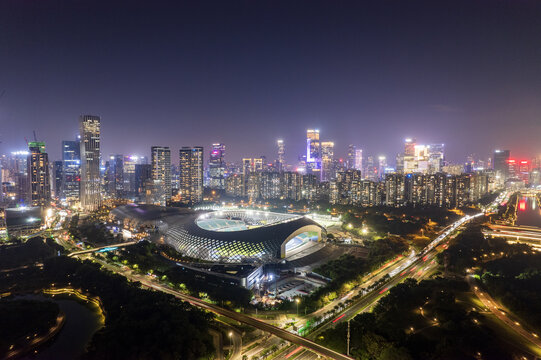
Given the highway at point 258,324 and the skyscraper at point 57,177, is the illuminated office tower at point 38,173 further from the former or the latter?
the highway at point 258,324

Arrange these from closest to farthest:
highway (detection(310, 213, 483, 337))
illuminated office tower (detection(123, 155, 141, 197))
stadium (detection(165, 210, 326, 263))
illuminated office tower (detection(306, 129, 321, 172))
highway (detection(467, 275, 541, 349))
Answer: highway (detection(467, 275, 541, 349)) → highway (detection(310, 213, 483, 337)) → stadium (detection(165, 210, 326, 263)) → illuminated office tower (detection(123, 155, 141, 197)) → illuminated office tower (detection(306, 129, 321, 172))

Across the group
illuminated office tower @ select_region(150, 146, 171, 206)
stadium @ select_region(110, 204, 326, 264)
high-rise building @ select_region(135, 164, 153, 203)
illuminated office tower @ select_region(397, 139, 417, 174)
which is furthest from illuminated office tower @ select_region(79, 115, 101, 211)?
illuminated office tower @ select_region(397, 139, 417, 174)

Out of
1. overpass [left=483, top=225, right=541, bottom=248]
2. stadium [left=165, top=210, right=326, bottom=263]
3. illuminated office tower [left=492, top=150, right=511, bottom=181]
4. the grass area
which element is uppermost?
illuminated office tower [left=492, top=150, right=511, bottom=181]

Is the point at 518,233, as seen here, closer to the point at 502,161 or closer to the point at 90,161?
the point at 90,161

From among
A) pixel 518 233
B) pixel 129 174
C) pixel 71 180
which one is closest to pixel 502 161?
pixel 518 233

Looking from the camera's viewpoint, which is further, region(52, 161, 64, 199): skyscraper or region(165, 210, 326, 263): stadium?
region(52, 161, 64, 199): skyscraper

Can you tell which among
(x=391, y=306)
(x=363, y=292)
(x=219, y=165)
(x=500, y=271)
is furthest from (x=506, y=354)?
(x=219, y=165)

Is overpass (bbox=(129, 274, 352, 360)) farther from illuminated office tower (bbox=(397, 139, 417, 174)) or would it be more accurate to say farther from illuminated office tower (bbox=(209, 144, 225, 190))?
illuminated office tower (bbox=(397, 139, 417, 174))
